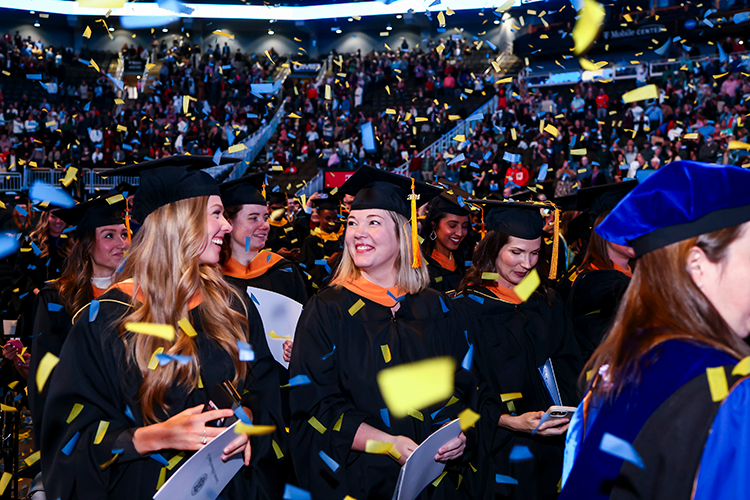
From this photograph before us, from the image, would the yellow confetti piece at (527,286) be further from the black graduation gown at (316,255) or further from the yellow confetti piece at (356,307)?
the black graduation gown at (316,255)

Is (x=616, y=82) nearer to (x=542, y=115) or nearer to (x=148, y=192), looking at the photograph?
(x=542, y=115)

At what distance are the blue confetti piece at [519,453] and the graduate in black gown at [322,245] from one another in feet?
12.8

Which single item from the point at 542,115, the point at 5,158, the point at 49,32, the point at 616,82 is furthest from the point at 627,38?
the point at 49,32

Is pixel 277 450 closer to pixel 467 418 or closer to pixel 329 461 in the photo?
pixel 329 461

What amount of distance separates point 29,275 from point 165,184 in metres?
3.71

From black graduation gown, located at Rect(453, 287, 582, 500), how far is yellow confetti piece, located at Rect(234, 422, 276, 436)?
1.10 m

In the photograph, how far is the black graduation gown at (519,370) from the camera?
3043 mm

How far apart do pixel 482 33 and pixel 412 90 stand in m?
10.6

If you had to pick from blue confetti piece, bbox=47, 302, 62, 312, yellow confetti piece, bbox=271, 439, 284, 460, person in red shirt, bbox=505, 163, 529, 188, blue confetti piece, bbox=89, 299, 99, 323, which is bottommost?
yellow confetti piece, bbox=271, 439, 284, 460

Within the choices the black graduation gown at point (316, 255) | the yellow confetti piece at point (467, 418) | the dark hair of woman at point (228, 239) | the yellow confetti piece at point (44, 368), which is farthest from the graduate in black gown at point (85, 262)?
the black graduation gown at point (316, 255)

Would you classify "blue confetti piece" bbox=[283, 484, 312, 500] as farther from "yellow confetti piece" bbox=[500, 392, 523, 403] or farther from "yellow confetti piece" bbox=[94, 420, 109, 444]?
"yellow confetti piece" bbox=[500, 392, 523, 403]

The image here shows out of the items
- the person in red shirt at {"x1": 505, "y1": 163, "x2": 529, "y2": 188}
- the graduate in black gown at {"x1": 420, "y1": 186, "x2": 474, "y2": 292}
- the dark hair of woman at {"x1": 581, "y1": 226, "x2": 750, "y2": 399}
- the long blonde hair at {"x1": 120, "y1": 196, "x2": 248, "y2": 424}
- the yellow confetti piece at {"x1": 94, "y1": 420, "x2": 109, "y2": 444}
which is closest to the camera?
the dark hair of woman at {"x1": 581, "y1": 226, "x2": 750, "y2": 399}

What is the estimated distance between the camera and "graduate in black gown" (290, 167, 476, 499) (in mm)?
2490

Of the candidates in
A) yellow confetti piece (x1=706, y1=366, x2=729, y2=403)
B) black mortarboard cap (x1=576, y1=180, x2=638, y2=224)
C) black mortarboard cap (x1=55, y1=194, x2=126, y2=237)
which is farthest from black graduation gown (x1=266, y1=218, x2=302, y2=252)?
yellow confetti piece (x1=706, y1=366, x2=729, y2=403)
